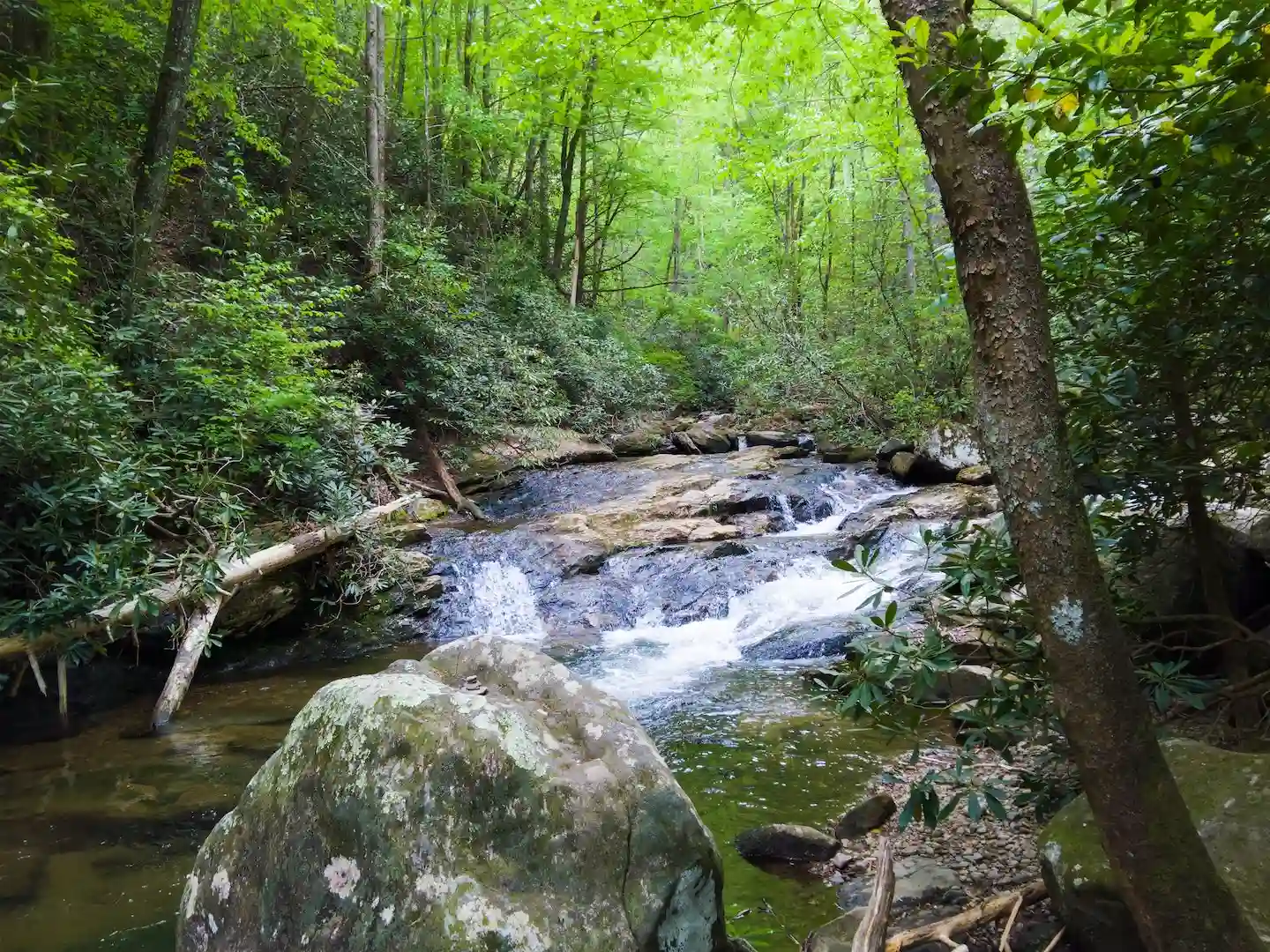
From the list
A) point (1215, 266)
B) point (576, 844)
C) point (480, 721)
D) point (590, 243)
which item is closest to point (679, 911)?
point (576, 844)

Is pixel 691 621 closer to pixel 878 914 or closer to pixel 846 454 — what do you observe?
pixel 878 914

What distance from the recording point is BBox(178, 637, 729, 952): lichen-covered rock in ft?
8.16

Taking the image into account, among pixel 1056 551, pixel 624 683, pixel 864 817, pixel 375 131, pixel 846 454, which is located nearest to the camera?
pixel 1056 551

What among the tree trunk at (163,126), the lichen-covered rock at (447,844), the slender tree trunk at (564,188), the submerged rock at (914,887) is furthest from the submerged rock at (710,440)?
the lichen-covered rock at (447,844)

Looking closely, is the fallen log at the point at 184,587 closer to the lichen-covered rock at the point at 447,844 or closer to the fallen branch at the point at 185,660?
the fallen branch at the point at 185,660

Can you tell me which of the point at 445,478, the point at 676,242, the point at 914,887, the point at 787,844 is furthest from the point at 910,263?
the point at 676,242

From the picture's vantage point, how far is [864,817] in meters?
4.37

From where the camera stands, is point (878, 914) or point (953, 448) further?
point (953, 448)

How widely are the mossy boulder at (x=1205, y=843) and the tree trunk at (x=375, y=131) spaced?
42.8ft

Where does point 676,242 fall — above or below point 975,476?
above

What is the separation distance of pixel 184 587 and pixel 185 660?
0.67 metres

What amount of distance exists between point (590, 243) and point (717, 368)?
5.69 metres

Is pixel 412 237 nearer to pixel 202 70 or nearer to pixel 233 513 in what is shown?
pixel 202 70

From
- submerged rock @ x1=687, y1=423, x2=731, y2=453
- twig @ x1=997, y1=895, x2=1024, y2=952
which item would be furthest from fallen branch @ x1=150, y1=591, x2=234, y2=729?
submerged rock @ x1=687, y1=423, x2=731, y2=453
